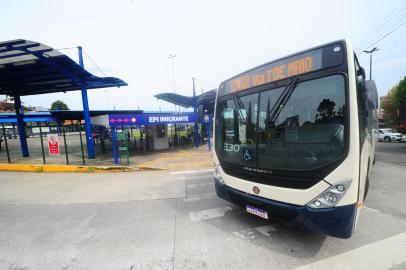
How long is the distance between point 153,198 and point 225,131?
10.2 feet

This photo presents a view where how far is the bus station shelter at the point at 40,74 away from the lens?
364 inches

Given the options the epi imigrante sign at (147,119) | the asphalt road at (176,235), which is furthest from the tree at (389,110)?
the asphalt road at (176,235)

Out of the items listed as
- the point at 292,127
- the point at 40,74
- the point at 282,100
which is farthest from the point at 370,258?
the point at 40,74

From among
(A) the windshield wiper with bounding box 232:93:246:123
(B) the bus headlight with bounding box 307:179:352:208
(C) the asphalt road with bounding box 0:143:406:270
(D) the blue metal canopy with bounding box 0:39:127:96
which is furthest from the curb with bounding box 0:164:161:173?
(B) the bus headlight with bounding box 307:179:352:208

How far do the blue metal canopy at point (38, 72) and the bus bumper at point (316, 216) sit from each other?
10891mm

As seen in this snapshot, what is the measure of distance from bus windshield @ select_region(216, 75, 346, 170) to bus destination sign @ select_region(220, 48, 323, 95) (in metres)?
0.20

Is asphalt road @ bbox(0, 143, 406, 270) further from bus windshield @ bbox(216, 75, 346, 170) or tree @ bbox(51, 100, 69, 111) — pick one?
tree @ bbox(51, 100, 69, 111)

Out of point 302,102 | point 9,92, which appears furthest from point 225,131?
point 9,92

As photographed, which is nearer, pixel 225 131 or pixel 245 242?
pixel 245 242

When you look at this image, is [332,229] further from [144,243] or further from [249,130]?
[144,243]

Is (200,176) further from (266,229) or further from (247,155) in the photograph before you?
(247,155)

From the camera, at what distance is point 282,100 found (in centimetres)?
320

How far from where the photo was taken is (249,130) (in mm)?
3592

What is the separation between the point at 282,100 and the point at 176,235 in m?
2.94
